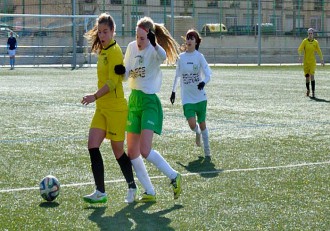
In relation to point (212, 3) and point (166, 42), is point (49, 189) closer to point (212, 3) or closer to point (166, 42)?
point (166, 42)

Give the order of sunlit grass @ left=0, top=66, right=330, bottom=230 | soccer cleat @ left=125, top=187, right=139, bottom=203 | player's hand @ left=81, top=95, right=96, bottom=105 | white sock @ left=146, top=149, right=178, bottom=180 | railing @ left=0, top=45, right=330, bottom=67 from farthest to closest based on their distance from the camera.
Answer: railing @ left=0, top=45, right=330, bottom=67 → white sock @ left=146, top=149, right=178, bottom=180 → soccer cleat @ left=125, top=187, right=139, bottom=203 → player's hand @ left=81, top=95, right=96, bottom=105 → sunlit grass @ left=0, top=66, right=330, bottom=230

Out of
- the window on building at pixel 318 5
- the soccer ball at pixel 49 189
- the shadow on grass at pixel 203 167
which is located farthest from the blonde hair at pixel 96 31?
the window on building at pixel 318 5

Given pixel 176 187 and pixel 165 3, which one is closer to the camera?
pixel 176 187

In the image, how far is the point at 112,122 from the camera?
7.36 m

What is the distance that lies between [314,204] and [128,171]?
5.90 ft

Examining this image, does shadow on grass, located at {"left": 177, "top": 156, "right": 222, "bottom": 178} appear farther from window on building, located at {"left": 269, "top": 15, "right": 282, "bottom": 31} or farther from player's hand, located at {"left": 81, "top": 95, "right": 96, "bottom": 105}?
window on building, located at {"left": 269, "top": 15, "right": 282, "bottom": 31}

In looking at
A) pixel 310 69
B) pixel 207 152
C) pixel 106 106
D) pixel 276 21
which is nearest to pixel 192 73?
pixel 207 152

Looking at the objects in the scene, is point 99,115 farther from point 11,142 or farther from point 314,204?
point 11,142

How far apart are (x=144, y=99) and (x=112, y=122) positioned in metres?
0.56

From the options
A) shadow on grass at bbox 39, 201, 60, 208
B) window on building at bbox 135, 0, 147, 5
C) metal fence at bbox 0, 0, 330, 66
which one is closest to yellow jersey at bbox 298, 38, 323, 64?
shadow on grass at bbox 39, 201, 60, 208

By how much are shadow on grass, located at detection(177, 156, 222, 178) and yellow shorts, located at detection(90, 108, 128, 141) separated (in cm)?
179

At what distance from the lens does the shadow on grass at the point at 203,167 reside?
9078 millimetres

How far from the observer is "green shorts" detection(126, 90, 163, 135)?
7.71m

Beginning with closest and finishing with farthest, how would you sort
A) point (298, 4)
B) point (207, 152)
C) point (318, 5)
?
point (207, 152) < point (298, 4) < point (318, 5)
